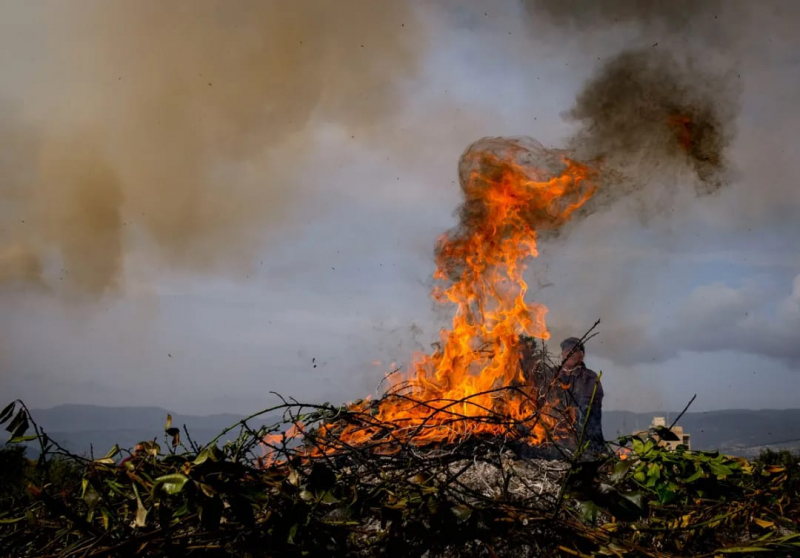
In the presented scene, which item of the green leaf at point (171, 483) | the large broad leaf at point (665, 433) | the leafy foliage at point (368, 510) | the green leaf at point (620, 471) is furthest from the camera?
the large broad leaf at point (665, 433)

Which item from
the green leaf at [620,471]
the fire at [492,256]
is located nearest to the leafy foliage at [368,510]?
the green leaf at [620,471]

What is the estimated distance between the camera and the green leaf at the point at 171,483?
7.13ft

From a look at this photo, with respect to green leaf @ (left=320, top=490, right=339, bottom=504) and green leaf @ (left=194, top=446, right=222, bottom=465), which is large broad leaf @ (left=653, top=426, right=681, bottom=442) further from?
green leaf @ (left=194, top=446, right=222, bottom=465)

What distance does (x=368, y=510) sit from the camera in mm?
2625

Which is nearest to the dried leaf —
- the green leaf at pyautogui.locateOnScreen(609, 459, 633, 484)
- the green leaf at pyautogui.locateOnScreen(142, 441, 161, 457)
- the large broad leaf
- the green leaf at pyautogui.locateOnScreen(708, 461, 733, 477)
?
the green leaf at pyautogui.locateOnScreen(708, 461, 733, 477)

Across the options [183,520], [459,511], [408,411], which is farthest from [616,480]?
[408,411]

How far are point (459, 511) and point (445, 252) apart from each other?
589cm

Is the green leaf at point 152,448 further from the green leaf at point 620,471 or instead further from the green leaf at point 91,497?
the green leaf at point 620,471

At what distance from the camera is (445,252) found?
320 inches

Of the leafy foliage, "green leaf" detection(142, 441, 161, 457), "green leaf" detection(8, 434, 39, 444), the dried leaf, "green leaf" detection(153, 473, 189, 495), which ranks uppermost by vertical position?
"green leaf" detection(8, 434, 39, 444)

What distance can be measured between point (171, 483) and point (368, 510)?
946 millimetres

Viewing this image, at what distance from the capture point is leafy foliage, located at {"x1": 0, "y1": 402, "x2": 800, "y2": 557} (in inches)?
90.1

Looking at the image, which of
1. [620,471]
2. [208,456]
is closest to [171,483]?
[208,456]

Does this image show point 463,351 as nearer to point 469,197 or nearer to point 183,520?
point 469,197
